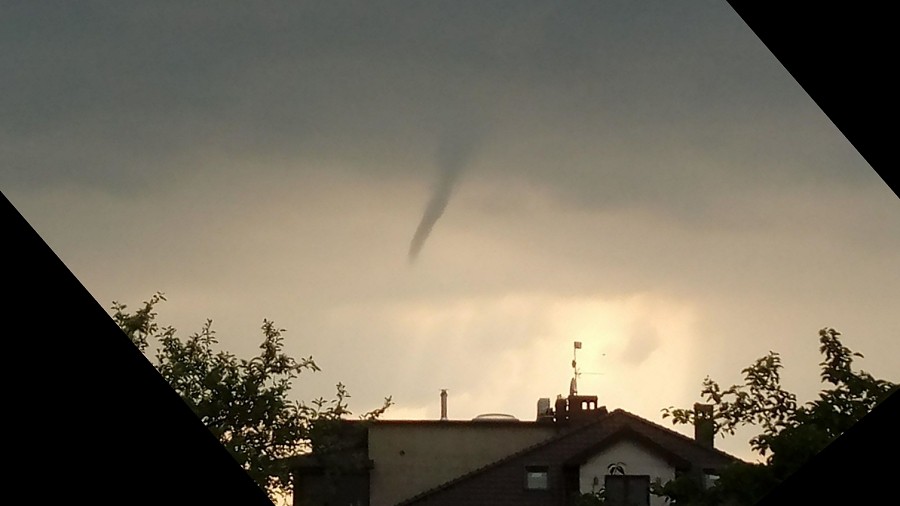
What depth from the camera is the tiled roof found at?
29.7 meters

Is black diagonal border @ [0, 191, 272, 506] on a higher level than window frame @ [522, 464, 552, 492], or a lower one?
lower

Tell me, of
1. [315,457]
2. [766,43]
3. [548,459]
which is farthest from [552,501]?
[766,43]

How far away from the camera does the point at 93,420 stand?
117cm

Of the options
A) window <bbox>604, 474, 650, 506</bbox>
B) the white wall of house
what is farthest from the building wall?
window <bbox>604, 474, 650, 506</bbox>

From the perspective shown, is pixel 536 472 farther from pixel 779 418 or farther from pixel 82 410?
pixel 82 410

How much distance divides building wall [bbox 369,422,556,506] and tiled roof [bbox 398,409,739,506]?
467cm

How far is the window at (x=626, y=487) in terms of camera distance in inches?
1150

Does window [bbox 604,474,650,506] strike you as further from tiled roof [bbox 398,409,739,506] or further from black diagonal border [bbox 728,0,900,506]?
black diagonal border [bbox 728,0,900,506]

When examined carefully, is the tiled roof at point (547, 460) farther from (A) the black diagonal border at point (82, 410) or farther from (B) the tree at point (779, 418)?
(A) the black diagonal border at point (82, 410)

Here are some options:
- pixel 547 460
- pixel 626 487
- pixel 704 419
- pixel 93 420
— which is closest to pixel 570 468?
pixel 547 460

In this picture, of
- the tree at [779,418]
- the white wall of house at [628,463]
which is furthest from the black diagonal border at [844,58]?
the white wall of house at [628,463]

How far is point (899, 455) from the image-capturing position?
1256 millimetres

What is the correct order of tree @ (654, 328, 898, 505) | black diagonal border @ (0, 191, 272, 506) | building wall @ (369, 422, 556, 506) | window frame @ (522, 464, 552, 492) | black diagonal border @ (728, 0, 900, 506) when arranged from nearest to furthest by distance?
black diagonal border @ (0, 191, 272, 506) → black diagonal border @ (728, 0, 900, 506) → tree @ (654, 328, 898, 505) → window frame @ (522, 464, 552, 492) → building wall @ (369, 422, 556, 506)

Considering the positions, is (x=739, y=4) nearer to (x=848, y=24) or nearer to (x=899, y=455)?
(x=848, y=24)
